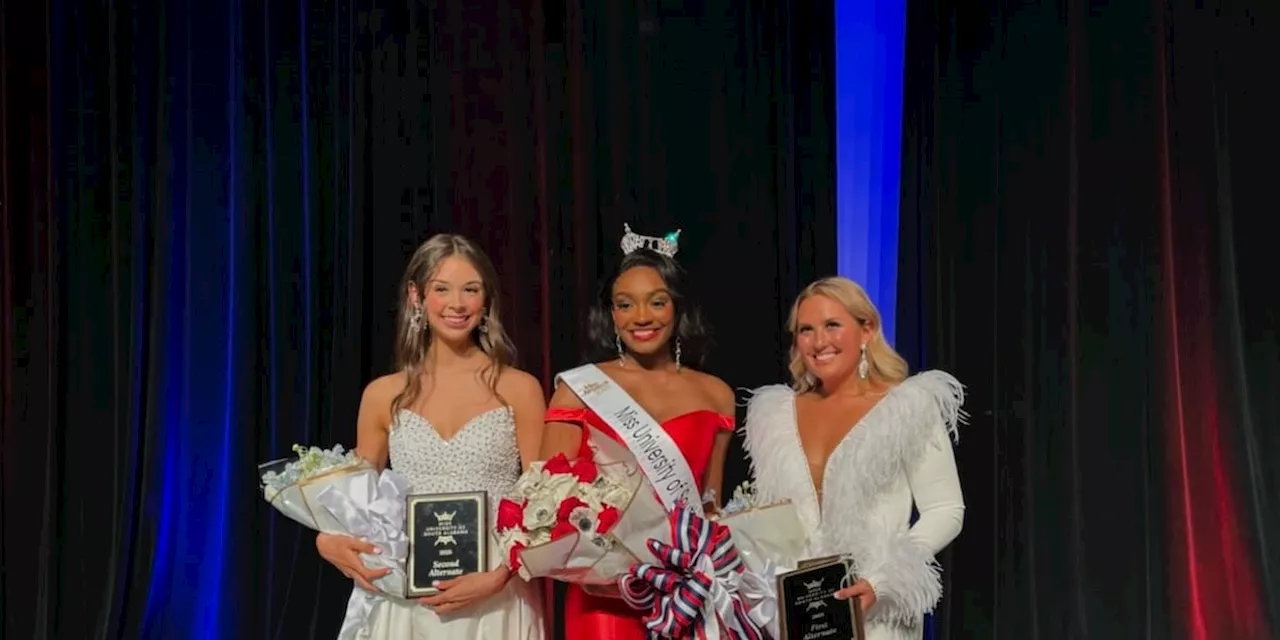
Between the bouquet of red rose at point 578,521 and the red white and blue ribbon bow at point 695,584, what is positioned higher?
the bouquet of red rose at point 578,521

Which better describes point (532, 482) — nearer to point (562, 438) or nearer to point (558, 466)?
point (558, 466)

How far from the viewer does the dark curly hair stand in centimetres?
278

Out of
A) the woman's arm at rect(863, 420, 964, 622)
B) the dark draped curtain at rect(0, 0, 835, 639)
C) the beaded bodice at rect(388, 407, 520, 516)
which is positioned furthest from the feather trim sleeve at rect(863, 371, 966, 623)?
the dark draped curtain at rect(0, 0, 835, 639)

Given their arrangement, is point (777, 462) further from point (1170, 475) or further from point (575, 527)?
point (1170, 475)

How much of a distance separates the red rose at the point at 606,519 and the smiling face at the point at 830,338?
0.63 m

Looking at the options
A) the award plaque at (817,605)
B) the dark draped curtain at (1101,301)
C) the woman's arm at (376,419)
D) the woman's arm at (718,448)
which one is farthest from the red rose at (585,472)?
the dark draped curtain at (1101,301)

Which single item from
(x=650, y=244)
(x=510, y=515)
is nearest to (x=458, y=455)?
(x=510, y=515)

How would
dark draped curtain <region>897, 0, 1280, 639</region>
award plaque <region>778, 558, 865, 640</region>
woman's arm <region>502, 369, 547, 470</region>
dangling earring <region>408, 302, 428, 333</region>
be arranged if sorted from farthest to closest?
1. dark draped curtain <region>897, 0, 1280, 639</region>
2. dangling earring <region>408, 302, 428, 333</region>
3. woman's arm <region>502, 369, 547, 470</region>
4. award plaque <region>778, 558, 865, 640</region>

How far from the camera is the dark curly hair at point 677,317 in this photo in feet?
9.12

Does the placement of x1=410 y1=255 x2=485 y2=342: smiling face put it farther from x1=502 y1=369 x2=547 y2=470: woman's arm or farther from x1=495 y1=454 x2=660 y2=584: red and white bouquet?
x1=495 y1=454 x2=660 y2=584: red and white bouquet

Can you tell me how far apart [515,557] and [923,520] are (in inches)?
A: 34.0

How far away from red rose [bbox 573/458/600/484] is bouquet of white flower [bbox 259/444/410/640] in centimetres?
44

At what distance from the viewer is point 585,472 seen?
7.16 ft

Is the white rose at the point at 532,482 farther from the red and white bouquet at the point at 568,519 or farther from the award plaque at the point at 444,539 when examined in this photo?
the award plaque at the point at 444,539
